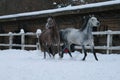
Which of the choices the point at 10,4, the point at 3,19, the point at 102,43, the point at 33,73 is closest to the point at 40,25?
the point at 3,19

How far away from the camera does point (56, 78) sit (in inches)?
320

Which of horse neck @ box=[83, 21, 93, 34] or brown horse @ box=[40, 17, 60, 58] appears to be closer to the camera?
horse neck @ box=[83, 21, 93, 34]

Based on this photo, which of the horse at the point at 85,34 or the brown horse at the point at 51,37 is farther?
the brown horse at the point at 51,37

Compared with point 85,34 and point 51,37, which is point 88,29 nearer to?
point 85,34

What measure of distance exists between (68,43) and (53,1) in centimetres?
2723

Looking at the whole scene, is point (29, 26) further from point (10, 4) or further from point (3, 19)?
point (10, 4)

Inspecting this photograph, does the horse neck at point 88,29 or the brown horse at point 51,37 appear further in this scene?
the brown horse at point 51,37

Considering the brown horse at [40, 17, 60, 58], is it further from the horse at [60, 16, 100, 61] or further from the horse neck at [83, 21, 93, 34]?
the horse neck at [83, 21, 93, 34]

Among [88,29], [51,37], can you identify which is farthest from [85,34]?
[51,37]

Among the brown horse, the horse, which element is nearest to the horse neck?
the horse

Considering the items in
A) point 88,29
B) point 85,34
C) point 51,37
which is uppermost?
point 88,29

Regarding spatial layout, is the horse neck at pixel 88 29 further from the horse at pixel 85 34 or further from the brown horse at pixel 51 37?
the brown horse at pixel 51 37

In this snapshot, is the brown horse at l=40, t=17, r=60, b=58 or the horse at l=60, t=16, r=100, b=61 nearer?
the horse at l=60, t=16, r=100, b=61

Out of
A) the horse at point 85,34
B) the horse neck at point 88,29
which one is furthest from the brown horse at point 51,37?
the horse neck at point 88,29
